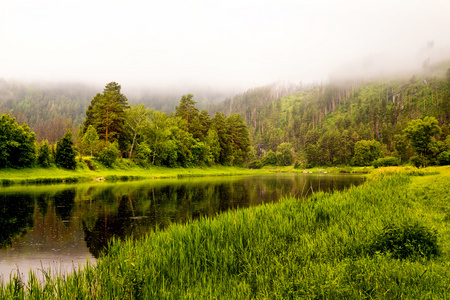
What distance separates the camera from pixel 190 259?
662 cm

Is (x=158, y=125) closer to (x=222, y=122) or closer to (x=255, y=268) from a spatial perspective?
(x=222, y=122)

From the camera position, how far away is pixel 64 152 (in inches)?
Answer: 1706

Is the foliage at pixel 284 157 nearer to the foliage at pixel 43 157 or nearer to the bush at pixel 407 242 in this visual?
the foliage at pixel 43 157

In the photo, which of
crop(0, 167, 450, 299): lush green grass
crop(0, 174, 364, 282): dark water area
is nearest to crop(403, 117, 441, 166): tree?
crop(0, 167, 450, 299): lush green grass

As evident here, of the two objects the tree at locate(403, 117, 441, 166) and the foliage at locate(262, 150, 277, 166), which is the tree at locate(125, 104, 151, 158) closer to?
the tree at locate(403, 117, 441, 166)

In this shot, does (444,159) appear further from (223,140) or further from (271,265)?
(271,265)

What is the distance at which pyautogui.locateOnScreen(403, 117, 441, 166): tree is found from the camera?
63.3 metres

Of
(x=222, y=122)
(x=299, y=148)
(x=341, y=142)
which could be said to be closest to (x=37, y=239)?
(x=222, y=122)

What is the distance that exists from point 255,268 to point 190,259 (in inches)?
72.5

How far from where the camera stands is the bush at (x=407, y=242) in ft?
20.6

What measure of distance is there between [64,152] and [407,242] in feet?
165

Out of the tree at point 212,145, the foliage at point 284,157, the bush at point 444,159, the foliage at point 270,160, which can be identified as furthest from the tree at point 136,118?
the foliage at point 270,160

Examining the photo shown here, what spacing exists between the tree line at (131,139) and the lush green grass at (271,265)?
43.0m

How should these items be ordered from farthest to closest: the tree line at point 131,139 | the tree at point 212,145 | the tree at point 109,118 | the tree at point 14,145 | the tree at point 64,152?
the tree at point 212,145
the tree at point 109,118
the tree at point 64,152
the tree line at point 131,139
the tree at point 14,145
